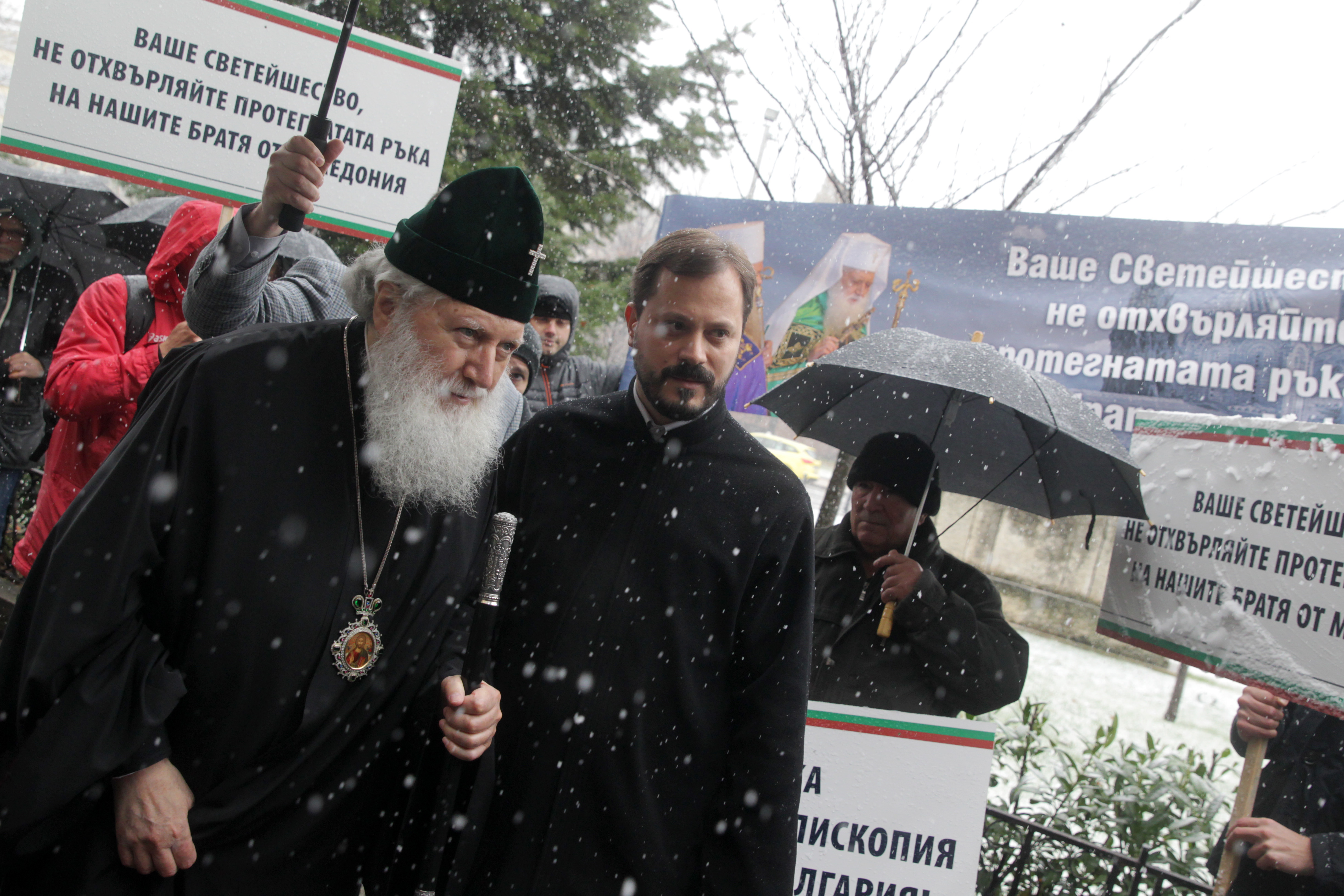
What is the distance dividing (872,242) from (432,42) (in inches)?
225

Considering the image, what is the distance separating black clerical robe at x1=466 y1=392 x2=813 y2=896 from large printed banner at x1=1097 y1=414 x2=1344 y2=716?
1.66 m

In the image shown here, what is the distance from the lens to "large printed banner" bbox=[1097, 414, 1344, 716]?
2.62m

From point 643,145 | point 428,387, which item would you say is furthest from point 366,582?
point 643,145

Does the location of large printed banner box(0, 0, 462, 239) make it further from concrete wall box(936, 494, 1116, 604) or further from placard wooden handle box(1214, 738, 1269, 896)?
concrete wall box(936, 494, 1116, 604)

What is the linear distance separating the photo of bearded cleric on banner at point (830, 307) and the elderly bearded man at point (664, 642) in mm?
2190

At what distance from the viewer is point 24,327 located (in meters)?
6.33

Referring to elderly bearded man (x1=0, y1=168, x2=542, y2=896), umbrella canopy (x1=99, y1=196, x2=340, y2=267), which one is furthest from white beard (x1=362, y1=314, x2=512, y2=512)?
umbrella canopy (x1=99, y1=196, x2=340, y2=267)

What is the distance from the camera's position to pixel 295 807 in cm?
189

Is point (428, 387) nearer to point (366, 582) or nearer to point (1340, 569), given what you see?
point (366, 582)

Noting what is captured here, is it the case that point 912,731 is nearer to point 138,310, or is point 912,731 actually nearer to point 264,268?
point 264,268

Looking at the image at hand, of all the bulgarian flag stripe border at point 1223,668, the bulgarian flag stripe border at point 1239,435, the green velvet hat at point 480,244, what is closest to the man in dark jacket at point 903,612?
the bulgarian flag stripe border at point 1223,668

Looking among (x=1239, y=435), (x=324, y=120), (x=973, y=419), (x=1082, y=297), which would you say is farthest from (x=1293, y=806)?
(x=324, y=120)

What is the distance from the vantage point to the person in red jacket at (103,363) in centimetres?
313

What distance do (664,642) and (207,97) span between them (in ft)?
9.69
